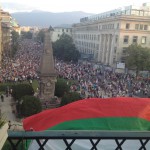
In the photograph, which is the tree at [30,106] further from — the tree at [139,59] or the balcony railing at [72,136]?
the tree at [139,59]

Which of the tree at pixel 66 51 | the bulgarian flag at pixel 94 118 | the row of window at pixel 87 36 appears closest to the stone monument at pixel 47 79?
the bulgarian flag at pixel 94 118

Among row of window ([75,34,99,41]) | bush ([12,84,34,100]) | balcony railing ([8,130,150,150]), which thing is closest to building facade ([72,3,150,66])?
row of window ([75,34,99,41])

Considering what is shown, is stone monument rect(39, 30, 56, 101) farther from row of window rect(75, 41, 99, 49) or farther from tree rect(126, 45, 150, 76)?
row of window rect(75, 41, 99, 49)


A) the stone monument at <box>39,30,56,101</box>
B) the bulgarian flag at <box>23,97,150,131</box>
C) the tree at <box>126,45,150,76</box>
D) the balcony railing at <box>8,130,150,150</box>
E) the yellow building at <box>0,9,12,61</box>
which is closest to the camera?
the balcony railing at <box>8,130,150,150</box>

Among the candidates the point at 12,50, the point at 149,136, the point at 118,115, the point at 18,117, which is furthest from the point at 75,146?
the point at 12,50

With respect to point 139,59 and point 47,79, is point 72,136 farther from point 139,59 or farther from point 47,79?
point 139,59

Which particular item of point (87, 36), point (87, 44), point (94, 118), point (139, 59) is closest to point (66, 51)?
point (87, 44)
